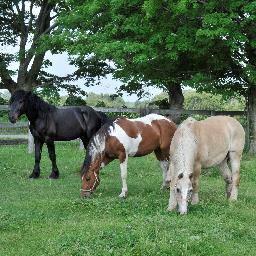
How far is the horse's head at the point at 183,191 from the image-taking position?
336 inches

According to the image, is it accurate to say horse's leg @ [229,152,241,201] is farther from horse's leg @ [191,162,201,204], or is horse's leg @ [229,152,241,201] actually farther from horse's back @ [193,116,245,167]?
horse's leg @ [191,162,201,204]

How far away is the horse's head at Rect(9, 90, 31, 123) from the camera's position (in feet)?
43.8

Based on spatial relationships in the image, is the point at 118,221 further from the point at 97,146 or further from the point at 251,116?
the point at 251,116

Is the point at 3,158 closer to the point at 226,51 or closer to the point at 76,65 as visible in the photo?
the point at 226,51

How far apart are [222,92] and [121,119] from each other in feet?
28.9

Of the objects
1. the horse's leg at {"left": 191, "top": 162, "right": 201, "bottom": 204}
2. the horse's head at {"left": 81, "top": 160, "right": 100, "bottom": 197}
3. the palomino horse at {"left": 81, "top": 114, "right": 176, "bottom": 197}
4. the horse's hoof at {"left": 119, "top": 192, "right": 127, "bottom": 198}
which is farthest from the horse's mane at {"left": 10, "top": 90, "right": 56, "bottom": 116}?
the horse's leg at {"left": 191, "top": 162, "right": 201, "bottom": 204}

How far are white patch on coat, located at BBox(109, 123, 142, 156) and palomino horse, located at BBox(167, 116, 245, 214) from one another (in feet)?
4.22

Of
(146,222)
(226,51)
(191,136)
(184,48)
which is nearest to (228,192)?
(191,136)

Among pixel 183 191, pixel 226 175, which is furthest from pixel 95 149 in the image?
pixel 226 175

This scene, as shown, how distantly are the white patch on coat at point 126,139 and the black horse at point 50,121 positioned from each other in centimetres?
317

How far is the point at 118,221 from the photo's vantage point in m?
8.17

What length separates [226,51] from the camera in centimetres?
1925

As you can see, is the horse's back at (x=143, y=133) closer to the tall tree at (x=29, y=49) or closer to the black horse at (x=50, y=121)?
the black horse at (x=50, y=121)

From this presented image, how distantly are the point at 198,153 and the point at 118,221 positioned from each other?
7.01ft
